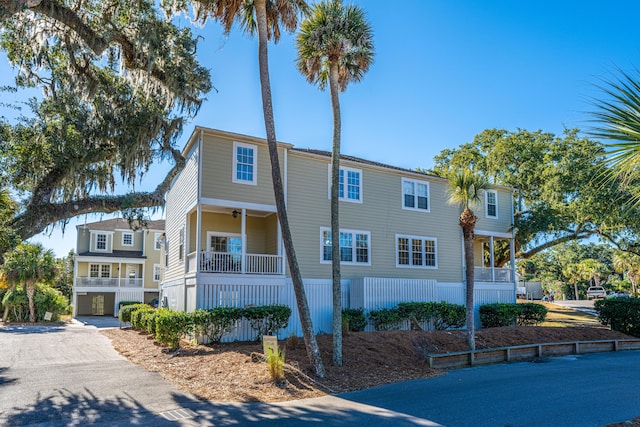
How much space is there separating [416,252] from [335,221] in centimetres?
1034

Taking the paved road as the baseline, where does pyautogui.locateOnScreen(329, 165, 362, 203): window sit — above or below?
above

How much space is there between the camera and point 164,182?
49.5ft

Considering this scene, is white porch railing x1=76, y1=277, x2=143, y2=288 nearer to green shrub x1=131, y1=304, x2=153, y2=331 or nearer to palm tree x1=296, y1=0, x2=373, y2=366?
green shrub x1=131, y1=304, x2=153, y2=331

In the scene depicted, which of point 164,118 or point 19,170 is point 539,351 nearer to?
point 164,118

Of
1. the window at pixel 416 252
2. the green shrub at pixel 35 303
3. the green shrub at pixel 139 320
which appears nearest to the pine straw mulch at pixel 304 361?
the green shrub at pixel 139 320

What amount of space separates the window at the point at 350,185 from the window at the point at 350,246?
1458mm

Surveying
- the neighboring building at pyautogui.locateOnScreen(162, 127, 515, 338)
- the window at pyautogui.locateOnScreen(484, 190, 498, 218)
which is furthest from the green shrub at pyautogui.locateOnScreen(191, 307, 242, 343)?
the window at pyautogui.locateOnScreen(484, 190, 498, 218)

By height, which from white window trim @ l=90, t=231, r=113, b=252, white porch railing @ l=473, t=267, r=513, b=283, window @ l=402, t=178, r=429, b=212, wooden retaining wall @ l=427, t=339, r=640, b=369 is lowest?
wooden retaining wall @ l=427, t=339, r=640, b=369

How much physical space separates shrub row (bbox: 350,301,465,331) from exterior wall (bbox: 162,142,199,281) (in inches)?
272

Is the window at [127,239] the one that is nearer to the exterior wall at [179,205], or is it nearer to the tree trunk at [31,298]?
the tree trunk at [31,298]

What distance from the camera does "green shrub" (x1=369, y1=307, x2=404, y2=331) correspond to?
1797 centimetres

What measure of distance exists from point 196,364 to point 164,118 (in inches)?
308

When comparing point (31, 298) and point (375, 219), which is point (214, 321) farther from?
point (31, 298)

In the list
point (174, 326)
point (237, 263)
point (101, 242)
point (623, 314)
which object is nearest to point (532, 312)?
point (623, 314)
